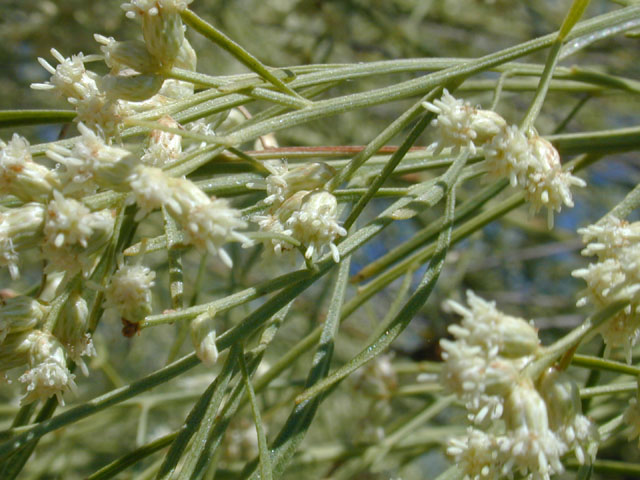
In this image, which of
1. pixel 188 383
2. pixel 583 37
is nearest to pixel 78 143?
pixel 583 37

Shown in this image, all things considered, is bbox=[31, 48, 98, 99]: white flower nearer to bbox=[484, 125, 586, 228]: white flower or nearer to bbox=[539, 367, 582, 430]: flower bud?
bbox=[484, 125, 586, 228]: white flower

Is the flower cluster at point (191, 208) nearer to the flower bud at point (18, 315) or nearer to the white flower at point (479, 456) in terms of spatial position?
the flower bud at point (18, 315)

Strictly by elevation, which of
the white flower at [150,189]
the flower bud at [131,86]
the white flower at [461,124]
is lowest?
the white flower at [150,189]

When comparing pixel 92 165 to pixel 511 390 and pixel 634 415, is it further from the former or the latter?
pixel 634 415

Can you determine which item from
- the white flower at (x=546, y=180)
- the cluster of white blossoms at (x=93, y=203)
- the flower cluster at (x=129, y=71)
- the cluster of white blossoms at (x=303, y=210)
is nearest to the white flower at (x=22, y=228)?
the cluster of white blossoms at (x=93, y=203)

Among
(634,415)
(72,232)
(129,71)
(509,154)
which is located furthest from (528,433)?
(129,71)

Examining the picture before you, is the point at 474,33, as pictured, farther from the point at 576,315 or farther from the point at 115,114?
the point at 115,114

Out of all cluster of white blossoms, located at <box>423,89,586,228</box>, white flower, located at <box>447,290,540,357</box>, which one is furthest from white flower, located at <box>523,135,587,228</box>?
white flower, located at <box>447,290,540,357</box>

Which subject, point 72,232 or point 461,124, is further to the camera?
point 461,124
